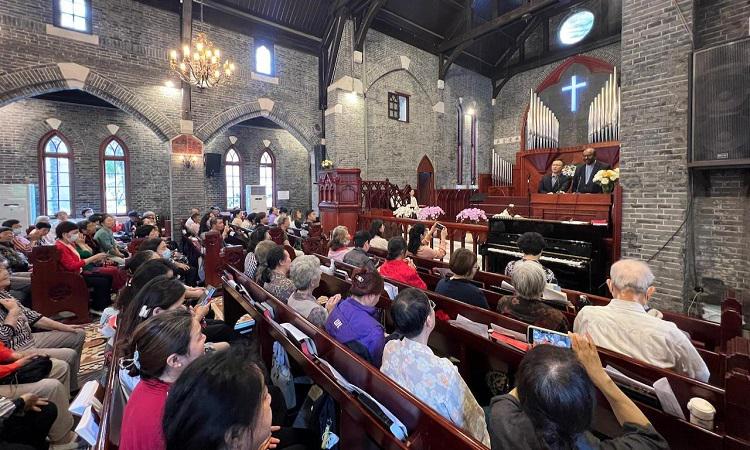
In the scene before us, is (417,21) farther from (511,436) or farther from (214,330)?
(511,436)

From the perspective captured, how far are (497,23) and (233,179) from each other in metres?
9.72

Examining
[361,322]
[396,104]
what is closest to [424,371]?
[361,322]

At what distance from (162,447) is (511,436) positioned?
1054mm

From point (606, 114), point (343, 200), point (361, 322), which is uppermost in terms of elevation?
point (606, 114)

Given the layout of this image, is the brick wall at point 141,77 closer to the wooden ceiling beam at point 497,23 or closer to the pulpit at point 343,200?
the pulpit at point 343,200

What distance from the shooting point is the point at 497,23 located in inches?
400

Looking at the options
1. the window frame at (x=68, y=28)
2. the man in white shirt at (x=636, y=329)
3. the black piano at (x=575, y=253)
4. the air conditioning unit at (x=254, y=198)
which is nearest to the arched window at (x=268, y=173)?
the air conditioning unit at (x=254, y=198)

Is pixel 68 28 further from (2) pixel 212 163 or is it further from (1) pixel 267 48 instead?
(2) pixel 212 163

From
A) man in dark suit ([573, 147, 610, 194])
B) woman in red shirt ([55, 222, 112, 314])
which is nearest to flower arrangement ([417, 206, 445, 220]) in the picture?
man in dark suit ([573, 147, 610, 194])

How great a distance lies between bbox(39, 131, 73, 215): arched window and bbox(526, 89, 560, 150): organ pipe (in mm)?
13427

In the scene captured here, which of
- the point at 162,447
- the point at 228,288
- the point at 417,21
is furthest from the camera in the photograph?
the point at 417,21

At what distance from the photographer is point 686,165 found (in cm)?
415

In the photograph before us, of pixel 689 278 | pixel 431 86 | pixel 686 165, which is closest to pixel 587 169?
pixel 686 165

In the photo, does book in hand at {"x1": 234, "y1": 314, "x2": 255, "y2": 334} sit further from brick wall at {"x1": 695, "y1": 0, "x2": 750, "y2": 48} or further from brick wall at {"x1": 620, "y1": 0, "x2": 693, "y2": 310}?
brick wall at {"x1": 695, "y1": 0, "x2": 750, "y2": 48}
